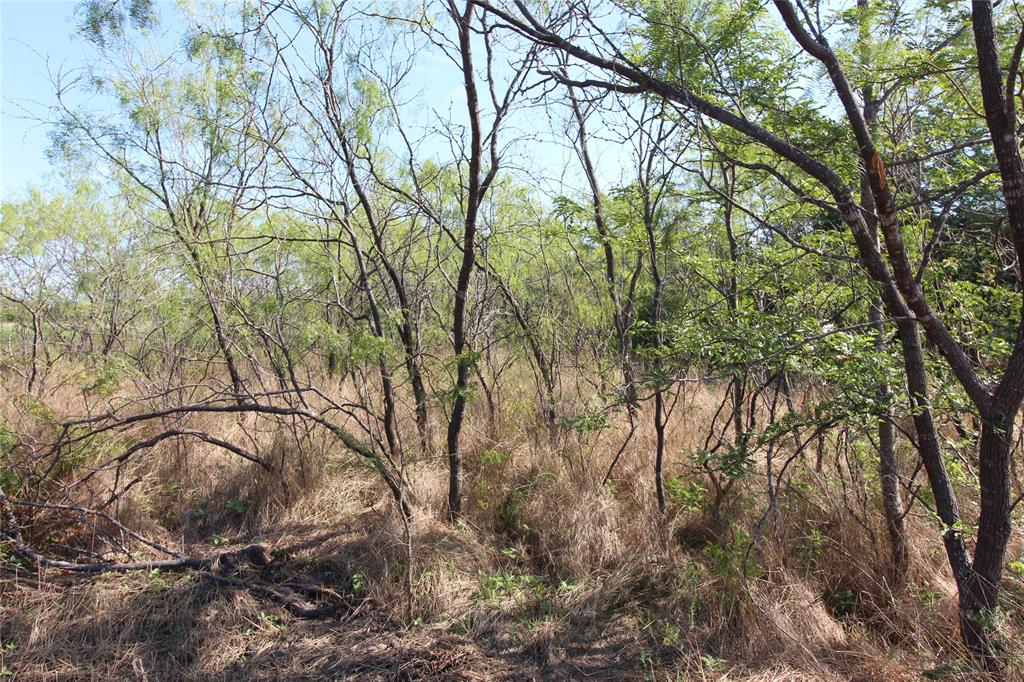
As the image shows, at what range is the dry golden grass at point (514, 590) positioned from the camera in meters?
3.34

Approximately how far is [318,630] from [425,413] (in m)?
2.23

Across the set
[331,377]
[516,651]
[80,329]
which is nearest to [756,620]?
[516,651]

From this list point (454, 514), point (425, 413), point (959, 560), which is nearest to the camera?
point (959, 560)

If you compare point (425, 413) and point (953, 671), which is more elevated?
point (425, 413)

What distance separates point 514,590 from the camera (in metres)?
4.03

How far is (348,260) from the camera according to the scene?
739 cm

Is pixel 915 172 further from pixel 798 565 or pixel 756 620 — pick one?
pixel 756 620

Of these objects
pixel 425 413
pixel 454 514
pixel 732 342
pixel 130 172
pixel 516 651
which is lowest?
pixel 516 651

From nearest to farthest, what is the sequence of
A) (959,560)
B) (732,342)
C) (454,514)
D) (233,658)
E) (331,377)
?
(959,560) < (732,342) < (233,658) < (454,514) < (331,377)

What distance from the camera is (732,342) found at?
320 centimetres

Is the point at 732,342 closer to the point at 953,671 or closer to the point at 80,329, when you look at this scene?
the point at 953,671

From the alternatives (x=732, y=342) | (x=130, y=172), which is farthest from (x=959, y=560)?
(x=130, y=172)

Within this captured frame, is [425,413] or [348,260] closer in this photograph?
[425,413]

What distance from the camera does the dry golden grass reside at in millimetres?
3344
